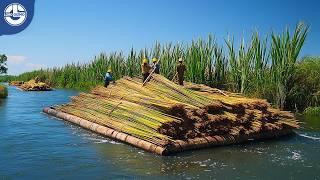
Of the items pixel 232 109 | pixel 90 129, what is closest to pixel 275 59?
pixel 232 109

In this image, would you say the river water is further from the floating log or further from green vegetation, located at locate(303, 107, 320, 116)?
green vegetation, located at locate(303, 107, 320, 116)

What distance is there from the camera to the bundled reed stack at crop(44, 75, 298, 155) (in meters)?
13.4

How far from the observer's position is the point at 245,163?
1191 cm

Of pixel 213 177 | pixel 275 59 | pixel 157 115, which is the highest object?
pixel 275 59

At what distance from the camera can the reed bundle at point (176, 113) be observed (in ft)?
44.7

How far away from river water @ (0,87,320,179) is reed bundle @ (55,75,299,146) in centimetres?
66

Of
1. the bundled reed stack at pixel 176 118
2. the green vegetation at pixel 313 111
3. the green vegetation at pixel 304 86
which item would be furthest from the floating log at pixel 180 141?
the green vegetation at pixel 304 86

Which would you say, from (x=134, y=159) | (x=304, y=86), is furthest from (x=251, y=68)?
(x=134, y=159)

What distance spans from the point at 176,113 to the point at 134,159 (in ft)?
8.70

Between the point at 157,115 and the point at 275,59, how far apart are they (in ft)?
39.0

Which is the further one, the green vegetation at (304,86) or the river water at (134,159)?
the green vegetation at (304,86)

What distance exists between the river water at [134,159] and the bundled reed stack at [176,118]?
0.38 m

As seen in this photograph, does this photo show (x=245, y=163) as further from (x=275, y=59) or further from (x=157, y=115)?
(x=275, y=59)

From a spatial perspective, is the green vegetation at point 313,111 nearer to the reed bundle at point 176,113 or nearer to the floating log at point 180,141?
the floating log at point 180,141
